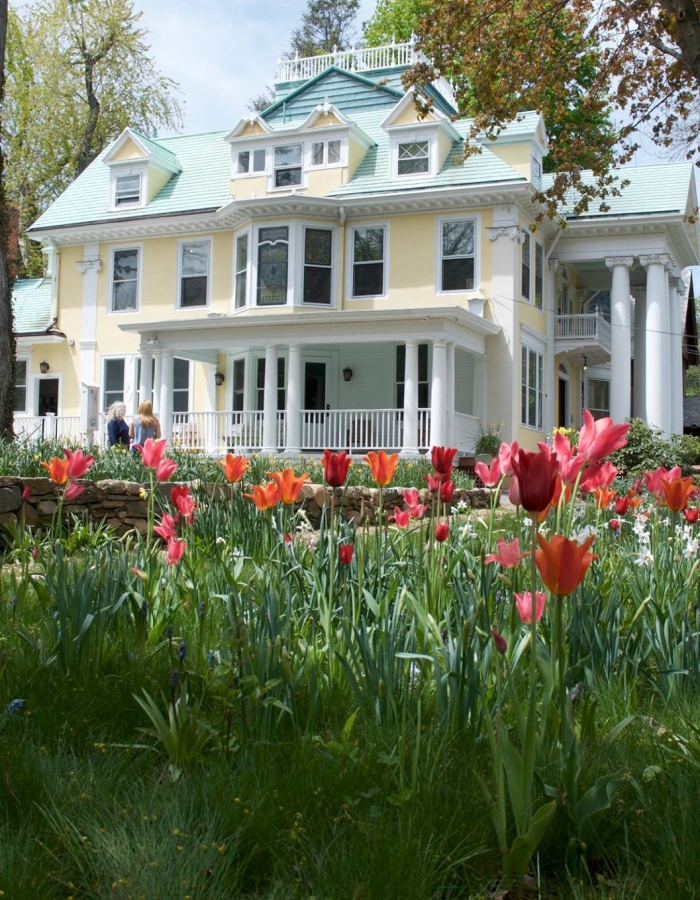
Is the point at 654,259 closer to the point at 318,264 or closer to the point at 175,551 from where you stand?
the point at 318,264

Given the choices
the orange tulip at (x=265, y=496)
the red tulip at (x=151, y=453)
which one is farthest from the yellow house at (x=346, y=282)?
the orange tulip at (x=265, y=496)

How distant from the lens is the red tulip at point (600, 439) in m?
2.21

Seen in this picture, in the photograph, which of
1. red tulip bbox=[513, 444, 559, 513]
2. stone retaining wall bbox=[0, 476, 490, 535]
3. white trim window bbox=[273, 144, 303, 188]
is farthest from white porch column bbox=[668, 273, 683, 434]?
red tulip bbox=[513, 444, 559, 513]

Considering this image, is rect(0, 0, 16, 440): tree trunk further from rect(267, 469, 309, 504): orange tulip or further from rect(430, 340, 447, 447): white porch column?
rect(430, 340, 447, 447): white porch column

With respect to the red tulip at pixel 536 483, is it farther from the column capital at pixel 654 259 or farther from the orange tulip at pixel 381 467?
the column capital at pixel 654 259

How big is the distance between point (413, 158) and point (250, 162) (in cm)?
408

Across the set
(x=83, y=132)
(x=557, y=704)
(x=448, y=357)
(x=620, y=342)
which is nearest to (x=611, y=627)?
(x=557, y=704)

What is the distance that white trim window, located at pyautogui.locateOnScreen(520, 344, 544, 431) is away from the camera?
2044 cm

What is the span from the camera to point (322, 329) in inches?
728

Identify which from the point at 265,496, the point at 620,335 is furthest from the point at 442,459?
the point at 620,335

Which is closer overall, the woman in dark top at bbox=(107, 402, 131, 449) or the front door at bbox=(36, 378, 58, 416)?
the woman in dark top at bbox=(107, 402, 131, 449)

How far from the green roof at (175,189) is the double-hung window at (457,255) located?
5.59 meters

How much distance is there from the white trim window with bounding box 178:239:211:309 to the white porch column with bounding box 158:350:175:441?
7.86 ft

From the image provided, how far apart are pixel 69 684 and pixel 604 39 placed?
1109 cm
